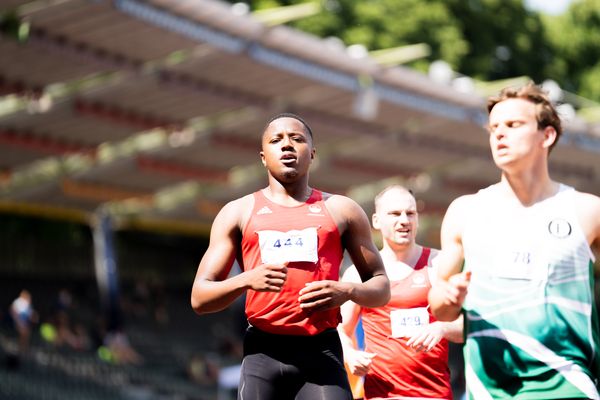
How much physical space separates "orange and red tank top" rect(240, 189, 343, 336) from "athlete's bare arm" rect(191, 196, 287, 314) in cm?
7

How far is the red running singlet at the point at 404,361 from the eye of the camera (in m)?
7.56

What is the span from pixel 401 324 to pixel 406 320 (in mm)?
38

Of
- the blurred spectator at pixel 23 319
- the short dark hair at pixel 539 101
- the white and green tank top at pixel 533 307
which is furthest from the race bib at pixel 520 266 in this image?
the blurred spectator at pixel 23 319

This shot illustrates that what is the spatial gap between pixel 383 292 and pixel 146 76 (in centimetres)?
2072

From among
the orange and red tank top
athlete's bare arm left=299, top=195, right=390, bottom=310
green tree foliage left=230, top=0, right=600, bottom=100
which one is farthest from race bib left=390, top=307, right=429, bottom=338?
green tree foliage left=230, top=0, right=600, bottom=100

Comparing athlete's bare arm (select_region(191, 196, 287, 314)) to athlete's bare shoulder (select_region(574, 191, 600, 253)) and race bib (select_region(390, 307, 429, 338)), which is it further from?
race bib (select_region(390, 307, 429, 338))

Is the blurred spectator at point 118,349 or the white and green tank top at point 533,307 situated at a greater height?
the white and green tank top at point 533,307

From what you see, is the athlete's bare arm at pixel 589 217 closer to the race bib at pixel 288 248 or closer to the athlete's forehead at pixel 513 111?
the athlete's forehead at pixel 513 111

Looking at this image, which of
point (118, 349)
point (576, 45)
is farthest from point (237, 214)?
point (576, 45)

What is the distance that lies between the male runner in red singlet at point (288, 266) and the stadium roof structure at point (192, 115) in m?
15.7

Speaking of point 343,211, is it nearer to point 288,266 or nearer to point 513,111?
point 288,266

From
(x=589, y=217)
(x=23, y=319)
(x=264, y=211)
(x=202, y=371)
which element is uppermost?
(x=589, y=217)

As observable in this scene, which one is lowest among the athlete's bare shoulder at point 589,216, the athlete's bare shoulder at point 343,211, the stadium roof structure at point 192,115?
the athlete's bare shoulder at point 343,211

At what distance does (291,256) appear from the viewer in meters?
5.62
